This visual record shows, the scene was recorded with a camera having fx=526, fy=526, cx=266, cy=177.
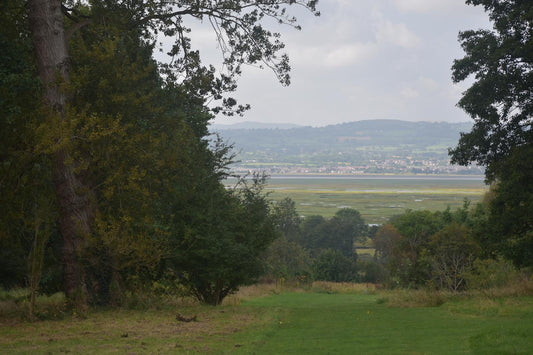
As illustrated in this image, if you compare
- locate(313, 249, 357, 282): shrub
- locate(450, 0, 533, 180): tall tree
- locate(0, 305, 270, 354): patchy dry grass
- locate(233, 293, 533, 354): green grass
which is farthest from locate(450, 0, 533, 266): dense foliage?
locate(313, 249, 357, 282): shrub

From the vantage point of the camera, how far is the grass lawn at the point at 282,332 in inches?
350

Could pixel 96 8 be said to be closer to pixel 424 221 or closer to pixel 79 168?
pixel 79 168

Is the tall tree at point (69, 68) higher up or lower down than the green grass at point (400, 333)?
higher up

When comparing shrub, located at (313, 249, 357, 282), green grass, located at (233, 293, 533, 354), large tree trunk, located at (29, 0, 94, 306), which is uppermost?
large tree trunk, located at (29, 0, 94, 306)

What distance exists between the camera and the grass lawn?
29.1ft

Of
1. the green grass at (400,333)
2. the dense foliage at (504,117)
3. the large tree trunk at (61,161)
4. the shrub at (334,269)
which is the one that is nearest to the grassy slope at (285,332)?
the green grass at (400,333)

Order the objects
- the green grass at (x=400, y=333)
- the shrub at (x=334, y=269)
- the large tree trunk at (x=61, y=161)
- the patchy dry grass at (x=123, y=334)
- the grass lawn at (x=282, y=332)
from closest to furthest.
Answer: the patchy dry grass at (x=123, y=334)
the grass lawn at (x=282, y=332)
the green grass at (x=400, y=333)
the large tree trunk at (x=61, y=161)
the shrub at (x=334, y=269)

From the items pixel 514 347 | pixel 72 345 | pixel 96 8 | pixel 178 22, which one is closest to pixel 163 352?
pixel 72 345

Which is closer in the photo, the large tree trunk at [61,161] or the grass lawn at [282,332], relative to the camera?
the grass lawn at [282,332]

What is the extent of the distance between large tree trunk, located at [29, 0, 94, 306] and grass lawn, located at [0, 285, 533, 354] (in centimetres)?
151

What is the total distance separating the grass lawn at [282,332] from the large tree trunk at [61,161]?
1.51 metres

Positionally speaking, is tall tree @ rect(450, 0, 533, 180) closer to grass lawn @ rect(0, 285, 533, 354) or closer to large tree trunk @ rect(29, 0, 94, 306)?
grass lawn @ rect(0, 285, 533, 354)

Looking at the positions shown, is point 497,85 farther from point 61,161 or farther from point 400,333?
point 61,161

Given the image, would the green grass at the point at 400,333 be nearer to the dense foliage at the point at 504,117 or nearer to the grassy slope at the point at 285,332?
the grassy slope at the point at 285,332
